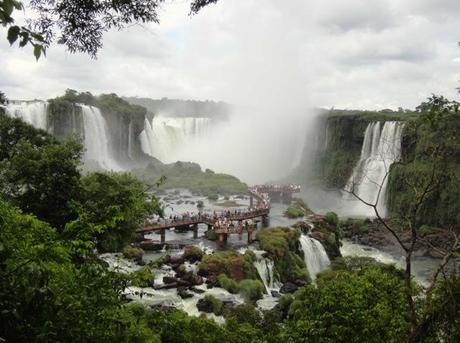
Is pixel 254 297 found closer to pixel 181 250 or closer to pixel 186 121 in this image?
pixel 181 250

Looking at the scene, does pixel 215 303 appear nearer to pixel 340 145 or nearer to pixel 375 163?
pixel 375 163

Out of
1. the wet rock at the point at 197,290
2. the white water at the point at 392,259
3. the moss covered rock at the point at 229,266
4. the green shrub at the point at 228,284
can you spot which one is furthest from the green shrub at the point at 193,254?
the white water at the point at 392,259

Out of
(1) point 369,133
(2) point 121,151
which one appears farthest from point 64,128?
(1) point 369,133

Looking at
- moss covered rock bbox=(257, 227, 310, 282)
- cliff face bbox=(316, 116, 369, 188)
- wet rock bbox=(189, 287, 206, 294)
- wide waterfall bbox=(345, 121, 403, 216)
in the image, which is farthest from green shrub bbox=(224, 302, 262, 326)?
cliff face bbox=(316, 116, 369, 188)

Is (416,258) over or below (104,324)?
below

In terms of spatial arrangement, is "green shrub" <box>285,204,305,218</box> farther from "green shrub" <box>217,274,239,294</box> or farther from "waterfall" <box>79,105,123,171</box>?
"waterfall" <box>79,105,123,171</box>

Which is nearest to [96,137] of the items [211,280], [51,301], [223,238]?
[223,238]
